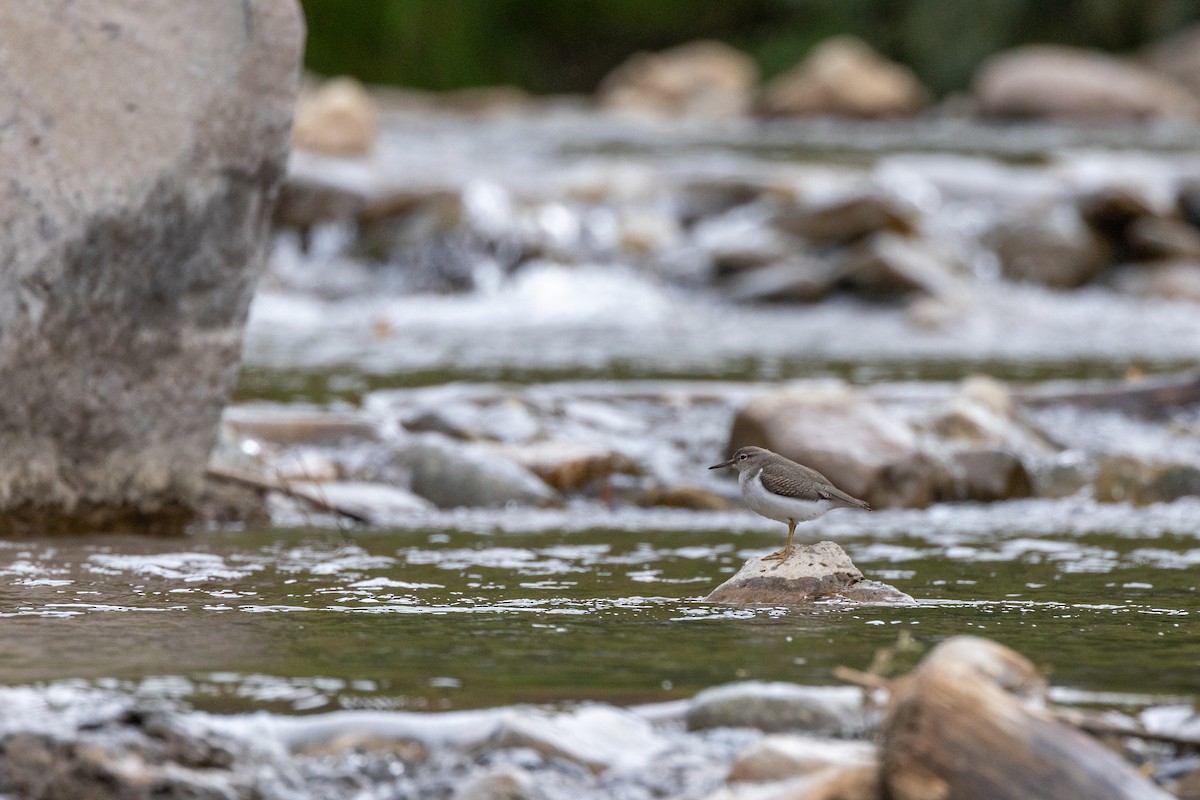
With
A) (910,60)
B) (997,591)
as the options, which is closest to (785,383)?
(997,591)

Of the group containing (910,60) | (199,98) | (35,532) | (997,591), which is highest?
(910,60)

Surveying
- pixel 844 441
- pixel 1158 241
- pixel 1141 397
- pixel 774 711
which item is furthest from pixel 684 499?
pixel 1158 241

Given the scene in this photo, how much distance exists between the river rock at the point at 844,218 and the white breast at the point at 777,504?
9.67m

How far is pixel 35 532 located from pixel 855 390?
4.34m

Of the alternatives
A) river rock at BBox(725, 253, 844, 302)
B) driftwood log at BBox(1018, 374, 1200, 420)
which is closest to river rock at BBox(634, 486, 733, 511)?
driftwood log at BBox(1018, 374, 1200, 420)

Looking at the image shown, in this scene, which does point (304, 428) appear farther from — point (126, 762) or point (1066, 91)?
point (1066, 91)

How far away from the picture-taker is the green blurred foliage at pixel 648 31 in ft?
97.3

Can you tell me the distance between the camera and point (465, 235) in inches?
564

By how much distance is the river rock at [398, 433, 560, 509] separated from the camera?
675 centimetres

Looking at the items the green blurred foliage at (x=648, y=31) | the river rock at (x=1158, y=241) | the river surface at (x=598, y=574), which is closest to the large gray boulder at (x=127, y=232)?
the river surface at (x=598, y=574)

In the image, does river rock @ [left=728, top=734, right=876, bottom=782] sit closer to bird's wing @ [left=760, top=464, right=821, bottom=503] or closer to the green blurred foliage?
bird's wing @ [left=760, top=464, right=821, bottom=503]

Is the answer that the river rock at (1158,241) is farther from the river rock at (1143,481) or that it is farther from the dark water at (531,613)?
the dark water at (531,613)

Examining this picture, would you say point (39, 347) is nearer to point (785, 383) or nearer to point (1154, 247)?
point (785, 383)

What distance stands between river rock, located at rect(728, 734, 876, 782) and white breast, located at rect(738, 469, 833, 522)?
133cm
